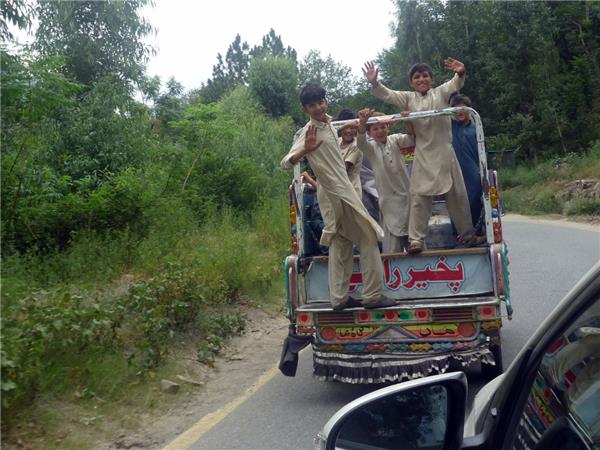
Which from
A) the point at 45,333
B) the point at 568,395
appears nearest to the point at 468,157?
the point at 45,333

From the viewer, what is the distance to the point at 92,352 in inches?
244

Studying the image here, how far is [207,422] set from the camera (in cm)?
571

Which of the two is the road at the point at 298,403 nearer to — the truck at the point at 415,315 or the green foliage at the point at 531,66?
the truck at the point at 415,315

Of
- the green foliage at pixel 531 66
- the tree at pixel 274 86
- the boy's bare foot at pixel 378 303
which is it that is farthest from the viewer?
the green foliage at pixel 531 66

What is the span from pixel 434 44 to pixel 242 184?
3001 centimetres

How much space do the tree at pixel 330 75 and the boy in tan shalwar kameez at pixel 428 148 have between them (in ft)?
125

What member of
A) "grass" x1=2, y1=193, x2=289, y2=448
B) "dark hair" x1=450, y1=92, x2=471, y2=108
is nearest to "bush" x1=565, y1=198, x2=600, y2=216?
"grass" x1=2, y1=193, x2=289, y2=448

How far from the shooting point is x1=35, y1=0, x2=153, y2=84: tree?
12812 millimetres

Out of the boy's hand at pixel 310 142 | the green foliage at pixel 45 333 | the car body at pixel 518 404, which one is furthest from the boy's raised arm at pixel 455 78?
the car body at pixel 518 404

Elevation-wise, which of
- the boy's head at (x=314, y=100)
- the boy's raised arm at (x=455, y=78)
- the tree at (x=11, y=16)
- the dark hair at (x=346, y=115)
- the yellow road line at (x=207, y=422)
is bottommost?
the yellow road line at (x=207, y=422)

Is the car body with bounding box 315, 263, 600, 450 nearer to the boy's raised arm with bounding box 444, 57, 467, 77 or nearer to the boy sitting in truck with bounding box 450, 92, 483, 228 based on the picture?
the boy's raised arm with bounding box 444, 57, 467, 77

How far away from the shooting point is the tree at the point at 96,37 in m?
12.8

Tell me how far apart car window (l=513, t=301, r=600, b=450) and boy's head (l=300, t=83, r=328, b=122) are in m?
3.99

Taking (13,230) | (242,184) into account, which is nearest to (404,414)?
(13,230)
